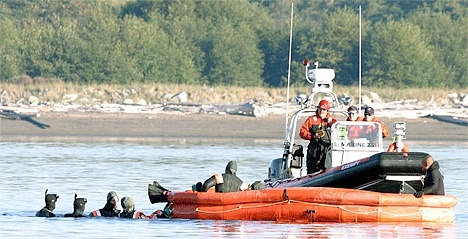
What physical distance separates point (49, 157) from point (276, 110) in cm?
1065

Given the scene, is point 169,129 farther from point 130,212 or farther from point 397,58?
point 130,212

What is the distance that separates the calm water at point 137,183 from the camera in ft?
51.3

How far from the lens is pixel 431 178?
52.2 ft

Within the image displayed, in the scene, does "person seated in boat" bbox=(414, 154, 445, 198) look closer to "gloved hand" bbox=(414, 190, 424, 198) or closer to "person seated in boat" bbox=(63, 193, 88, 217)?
"gloved hand" bbox=(414, 190, 424, 198)

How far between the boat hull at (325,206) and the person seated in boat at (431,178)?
8 cm

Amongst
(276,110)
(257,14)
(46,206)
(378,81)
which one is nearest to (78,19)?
(257,14)

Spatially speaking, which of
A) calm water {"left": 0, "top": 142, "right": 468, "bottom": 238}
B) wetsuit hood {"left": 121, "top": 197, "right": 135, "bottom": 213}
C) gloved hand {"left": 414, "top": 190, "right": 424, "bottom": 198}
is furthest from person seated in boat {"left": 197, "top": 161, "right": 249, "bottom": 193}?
gloved hand {"left": 414, "top": 190, "right": 424, "bottom": 198}

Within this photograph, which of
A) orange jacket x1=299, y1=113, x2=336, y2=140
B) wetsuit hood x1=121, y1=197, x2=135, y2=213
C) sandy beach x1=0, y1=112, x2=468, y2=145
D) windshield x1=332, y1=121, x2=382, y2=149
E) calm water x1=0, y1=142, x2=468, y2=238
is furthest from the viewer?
sandy beach x1=0, y1=112, x2=468, y2=145

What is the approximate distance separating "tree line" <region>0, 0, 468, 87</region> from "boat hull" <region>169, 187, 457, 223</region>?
3111 centimetres

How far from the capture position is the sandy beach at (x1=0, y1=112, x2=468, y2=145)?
34.6m

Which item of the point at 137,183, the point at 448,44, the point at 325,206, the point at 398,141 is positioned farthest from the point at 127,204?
the point at 448,44

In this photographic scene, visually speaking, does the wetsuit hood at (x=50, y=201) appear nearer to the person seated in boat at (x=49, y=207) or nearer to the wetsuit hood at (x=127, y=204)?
the person seated in boat at (x=49, y=207)

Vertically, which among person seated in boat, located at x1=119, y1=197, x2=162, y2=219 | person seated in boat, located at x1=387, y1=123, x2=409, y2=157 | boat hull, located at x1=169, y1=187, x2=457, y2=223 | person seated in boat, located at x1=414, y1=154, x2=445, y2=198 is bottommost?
person seated in boat, located at x1=119, y1=197, x2=162, y2=219

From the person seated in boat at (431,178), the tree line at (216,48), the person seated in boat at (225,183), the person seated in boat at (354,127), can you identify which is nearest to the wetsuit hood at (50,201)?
the person seated in boat at (225,183)
